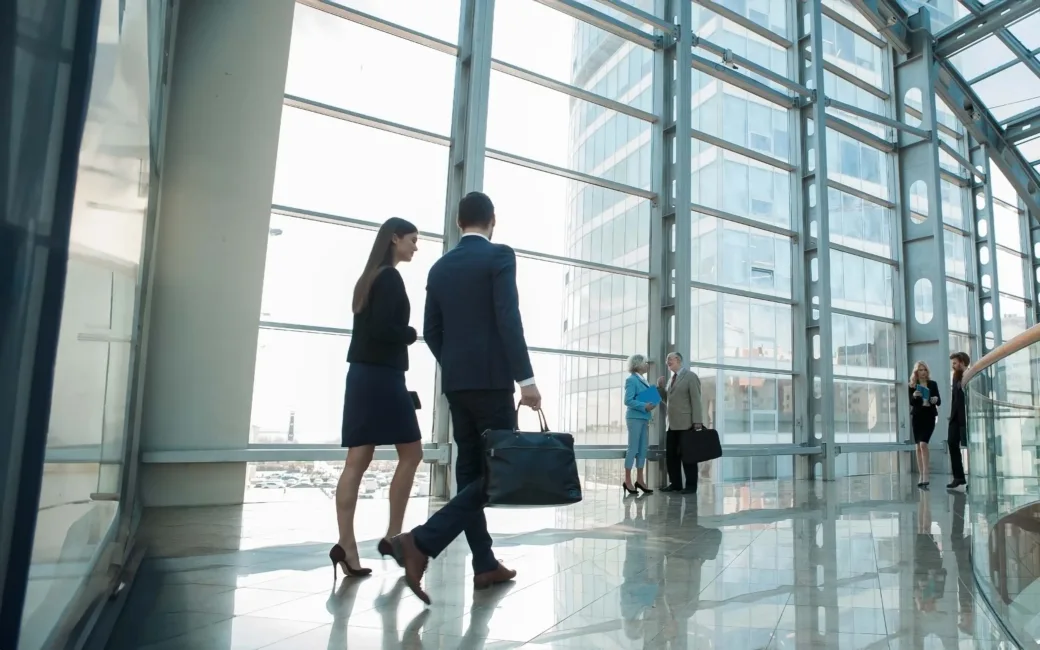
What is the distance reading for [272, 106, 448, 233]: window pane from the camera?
611 cm

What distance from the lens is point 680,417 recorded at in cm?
678

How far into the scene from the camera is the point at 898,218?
1230 centimetres

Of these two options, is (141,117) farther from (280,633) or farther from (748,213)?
(748,213)

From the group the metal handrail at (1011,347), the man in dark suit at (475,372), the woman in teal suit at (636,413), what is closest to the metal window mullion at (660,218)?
the woman in teal suit at (636,413)

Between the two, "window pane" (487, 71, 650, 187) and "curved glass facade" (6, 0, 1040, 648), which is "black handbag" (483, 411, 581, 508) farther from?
"window pane" (487, 71, 650, 187)

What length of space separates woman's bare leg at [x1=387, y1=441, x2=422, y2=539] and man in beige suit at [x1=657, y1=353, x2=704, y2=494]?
13.8ft

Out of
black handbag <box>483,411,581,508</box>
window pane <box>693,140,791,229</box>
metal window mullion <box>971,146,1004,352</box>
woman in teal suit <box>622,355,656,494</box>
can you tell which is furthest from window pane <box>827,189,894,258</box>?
black handbag <box>483,411,581,508</box>

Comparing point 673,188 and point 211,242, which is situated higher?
point 673,188

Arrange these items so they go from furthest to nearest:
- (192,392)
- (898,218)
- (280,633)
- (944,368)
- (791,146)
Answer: (898,218) → (944,368) → (791,146) → (192,392) → (280,633)

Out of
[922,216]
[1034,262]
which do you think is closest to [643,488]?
[922,216]

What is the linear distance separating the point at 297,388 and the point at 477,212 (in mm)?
3617

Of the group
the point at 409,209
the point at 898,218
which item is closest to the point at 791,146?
the point at 898,218

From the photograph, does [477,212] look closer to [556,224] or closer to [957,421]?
[556,224]

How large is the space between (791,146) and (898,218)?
3.23 m
